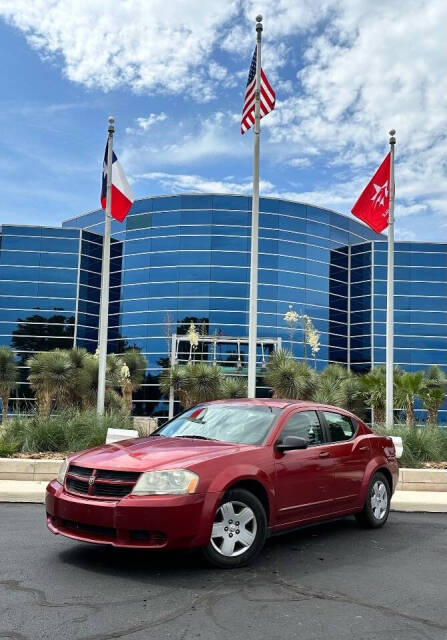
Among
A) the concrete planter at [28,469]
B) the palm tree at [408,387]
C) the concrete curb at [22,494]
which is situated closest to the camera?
the concrete curb at [22,494]

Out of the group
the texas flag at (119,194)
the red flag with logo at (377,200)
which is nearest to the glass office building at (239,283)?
the texas flag at (119,194)

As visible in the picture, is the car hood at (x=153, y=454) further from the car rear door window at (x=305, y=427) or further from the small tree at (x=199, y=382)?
the small tree at (x=199, y=382)

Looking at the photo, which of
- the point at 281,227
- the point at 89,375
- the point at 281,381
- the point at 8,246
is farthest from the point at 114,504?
the point at 8,246

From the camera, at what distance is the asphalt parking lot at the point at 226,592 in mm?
4391

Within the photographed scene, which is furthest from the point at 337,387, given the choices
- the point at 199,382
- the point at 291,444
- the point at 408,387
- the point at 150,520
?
the point at 150,520

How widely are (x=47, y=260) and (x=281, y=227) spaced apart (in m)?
17.6

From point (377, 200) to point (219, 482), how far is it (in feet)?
41.0

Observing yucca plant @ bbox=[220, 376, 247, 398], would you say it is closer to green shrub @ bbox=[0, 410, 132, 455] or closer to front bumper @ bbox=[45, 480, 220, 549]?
green shrub @ bbox=[0, 410, 132, 455]

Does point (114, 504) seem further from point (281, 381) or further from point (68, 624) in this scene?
point (281, 381)

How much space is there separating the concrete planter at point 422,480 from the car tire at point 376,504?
2965mm

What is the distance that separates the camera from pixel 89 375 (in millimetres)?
28672

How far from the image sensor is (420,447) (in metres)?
12.6

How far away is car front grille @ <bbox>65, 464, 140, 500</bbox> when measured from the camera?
560cm

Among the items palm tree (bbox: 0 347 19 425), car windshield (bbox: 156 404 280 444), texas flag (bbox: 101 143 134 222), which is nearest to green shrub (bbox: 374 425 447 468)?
car windshield (bbox: 156 404 280 444)
